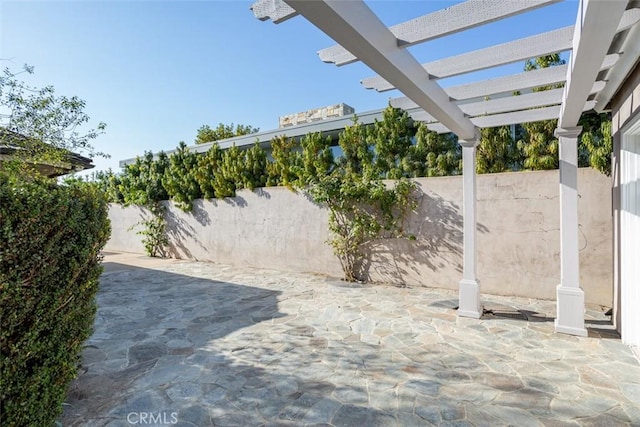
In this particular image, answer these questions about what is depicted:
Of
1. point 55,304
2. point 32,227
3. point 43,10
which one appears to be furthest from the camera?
point 43,10

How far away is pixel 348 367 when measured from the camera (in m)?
3.89

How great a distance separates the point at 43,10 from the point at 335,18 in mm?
5993

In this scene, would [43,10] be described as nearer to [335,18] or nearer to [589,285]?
[335,18]

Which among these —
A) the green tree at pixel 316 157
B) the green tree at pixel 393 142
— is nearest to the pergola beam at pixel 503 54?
the green tree at pixel 393 142

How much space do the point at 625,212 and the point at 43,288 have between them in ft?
21.5

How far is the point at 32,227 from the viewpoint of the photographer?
2180 mm

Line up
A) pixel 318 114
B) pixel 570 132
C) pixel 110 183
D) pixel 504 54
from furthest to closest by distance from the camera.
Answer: pixel 318 114
pixel 110 183
pixel 570 132
pixel 504 54

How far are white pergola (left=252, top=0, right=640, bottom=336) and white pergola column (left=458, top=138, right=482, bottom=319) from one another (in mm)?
16

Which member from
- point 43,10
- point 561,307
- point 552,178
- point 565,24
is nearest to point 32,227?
point 565,24

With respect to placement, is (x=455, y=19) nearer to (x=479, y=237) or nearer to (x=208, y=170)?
(x=479, y=237)

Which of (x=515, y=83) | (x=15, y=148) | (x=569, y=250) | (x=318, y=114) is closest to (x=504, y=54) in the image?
(x=515, y=83)

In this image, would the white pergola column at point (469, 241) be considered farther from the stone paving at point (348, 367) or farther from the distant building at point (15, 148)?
the distant building at point (15, 148)

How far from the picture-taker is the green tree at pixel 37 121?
16.9 ft

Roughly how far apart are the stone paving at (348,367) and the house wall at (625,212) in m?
0.37
